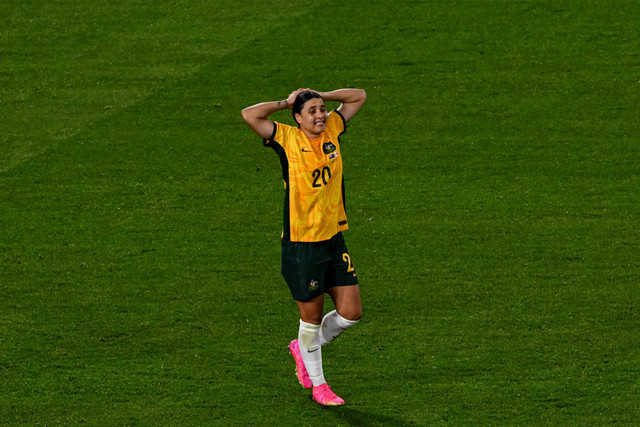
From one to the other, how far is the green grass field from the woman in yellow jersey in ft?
2.00

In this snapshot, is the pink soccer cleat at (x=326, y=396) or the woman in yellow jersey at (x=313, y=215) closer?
the woman in yellow jersey at (x=313, y=215)

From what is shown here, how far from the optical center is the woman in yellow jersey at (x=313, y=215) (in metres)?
7.36

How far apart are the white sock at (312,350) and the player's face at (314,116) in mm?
1435

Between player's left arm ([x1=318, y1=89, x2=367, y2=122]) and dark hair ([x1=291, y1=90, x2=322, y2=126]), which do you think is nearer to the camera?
dark hair ([x1=291, y1=90, x2=322, y2=126])

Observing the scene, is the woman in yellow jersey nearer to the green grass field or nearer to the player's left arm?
the player's left arm

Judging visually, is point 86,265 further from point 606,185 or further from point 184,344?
point 606,185

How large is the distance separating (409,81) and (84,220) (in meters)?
4.77

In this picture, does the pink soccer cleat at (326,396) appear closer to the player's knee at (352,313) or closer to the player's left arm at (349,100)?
the player's knee at (352,313)

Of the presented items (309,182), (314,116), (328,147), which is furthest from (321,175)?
(314,116)

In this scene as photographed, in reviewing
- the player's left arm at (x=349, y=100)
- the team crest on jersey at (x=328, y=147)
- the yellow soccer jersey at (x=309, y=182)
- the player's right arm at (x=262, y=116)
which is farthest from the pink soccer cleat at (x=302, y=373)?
the player's left arm at (x=349, y=100)

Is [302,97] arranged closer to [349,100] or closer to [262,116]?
[262,116]

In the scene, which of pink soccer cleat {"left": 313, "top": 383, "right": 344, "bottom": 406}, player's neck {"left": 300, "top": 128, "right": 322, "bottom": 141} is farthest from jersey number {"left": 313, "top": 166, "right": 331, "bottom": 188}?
pink soccer cleat {"left": 313, "top": 383, "right": 344, "bottom": 406}

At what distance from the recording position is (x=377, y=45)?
14109mm

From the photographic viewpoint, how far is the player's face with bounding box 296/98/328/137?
731 centimetres
